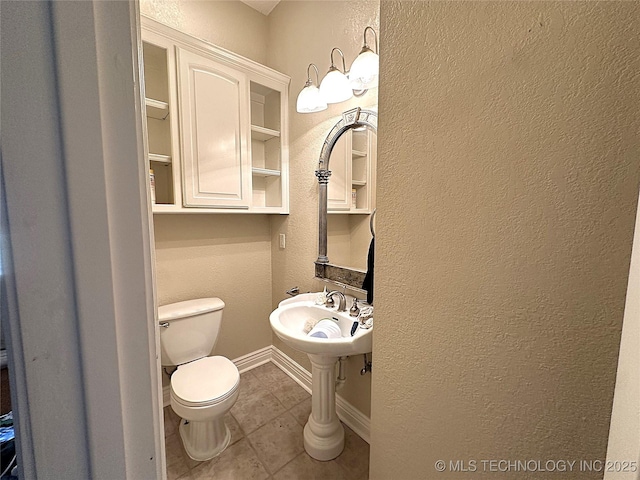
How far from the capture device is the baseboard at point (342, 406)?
147cm

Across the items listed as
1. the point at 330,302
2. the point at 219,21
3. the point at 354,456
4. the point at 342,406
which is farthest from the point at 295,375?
the point at 219,21

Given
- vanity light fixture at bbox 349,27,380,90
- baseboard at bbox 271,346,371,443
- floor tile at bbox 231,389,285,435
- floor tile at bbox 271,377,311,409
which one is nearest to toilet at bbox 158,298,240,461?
floor tile at bbox 231,389,285,435

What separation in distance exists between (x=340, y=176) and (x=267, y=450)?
5.14 feet

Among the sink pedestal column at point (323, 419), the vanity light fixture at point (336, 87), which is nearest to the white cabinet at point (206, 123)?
the vanity light fixture at point (336, 87)

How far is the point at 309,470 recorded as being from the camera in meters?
1.29

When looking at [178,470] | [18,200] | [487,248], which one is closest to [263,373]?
[178,470]

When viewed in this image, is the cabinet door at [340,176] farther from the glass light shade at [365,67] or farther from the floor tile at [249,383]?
the floor tile at [249,383]

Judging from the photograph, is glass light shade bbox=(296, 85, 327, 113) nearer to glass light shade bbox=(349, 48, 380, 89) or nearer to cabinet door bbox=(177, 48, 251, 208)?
glass light shade bbox=(349, 48, 380, 89)

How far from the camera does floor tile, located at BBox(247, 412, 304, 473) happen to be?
Answer: 1329mm

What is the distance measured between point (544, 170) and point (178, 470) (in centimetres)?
191

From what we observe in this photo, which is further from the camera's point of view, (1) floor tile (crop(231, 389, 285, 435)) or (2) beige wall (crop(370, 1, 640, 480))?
(1) floor tile (crop(231, 389, 285, 435))

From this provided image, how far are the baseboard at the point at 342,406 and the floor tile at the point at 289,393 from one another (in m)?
0.03

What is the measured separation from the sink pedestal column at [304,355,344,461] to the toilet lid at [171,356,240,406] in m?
0.43

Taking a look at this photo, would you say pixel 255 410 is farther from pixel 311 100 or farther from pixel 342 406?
pixel 311 100
